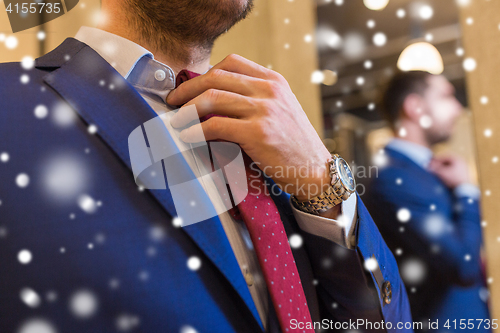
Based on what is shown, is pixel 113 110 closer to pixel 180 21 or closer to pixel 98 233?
pixel 98 233

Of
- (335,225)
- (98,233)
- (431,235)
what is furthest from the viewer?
(431,235)

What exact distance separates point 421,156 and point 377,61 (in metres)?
0.46

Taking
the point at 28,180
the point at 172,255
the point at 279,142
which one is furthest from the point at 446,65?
the point at 28,180

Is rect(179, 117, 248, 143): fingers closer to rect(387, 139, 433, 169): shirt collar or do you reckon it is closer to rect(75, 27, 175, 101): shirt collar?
rect(75, 27, 175, 101): shirt collar

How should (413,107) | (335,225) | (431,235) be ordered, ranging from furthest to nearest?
(413,107), (431,235), (335,225)

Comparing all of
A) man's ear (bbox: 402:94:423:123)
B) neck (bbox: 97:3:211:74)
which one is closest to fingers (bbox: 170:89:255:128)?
neck (bbox: 97:3:211:74)

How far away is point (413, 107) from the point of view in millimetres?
1376

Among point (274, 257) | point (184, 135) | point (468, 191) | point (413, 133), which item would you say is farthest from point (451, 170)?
point (184, 135)

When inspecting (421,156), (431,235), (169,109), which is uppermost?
(169,109)

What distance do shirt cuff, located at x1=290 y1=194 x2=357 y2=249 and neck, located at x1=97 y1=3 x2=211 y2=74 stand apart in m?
0.44

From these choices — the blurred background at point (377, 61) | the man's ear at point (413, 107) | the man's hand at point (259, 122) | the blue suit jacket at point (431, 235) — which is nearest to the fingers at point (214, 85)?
the man's hand at point (259, 122)

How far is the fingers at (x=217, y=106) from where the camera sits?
562 millimetres

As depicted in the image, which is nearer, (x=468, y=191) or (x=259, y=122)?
(x=259, y=122)

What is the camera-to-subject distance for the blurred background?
4.29 ft
